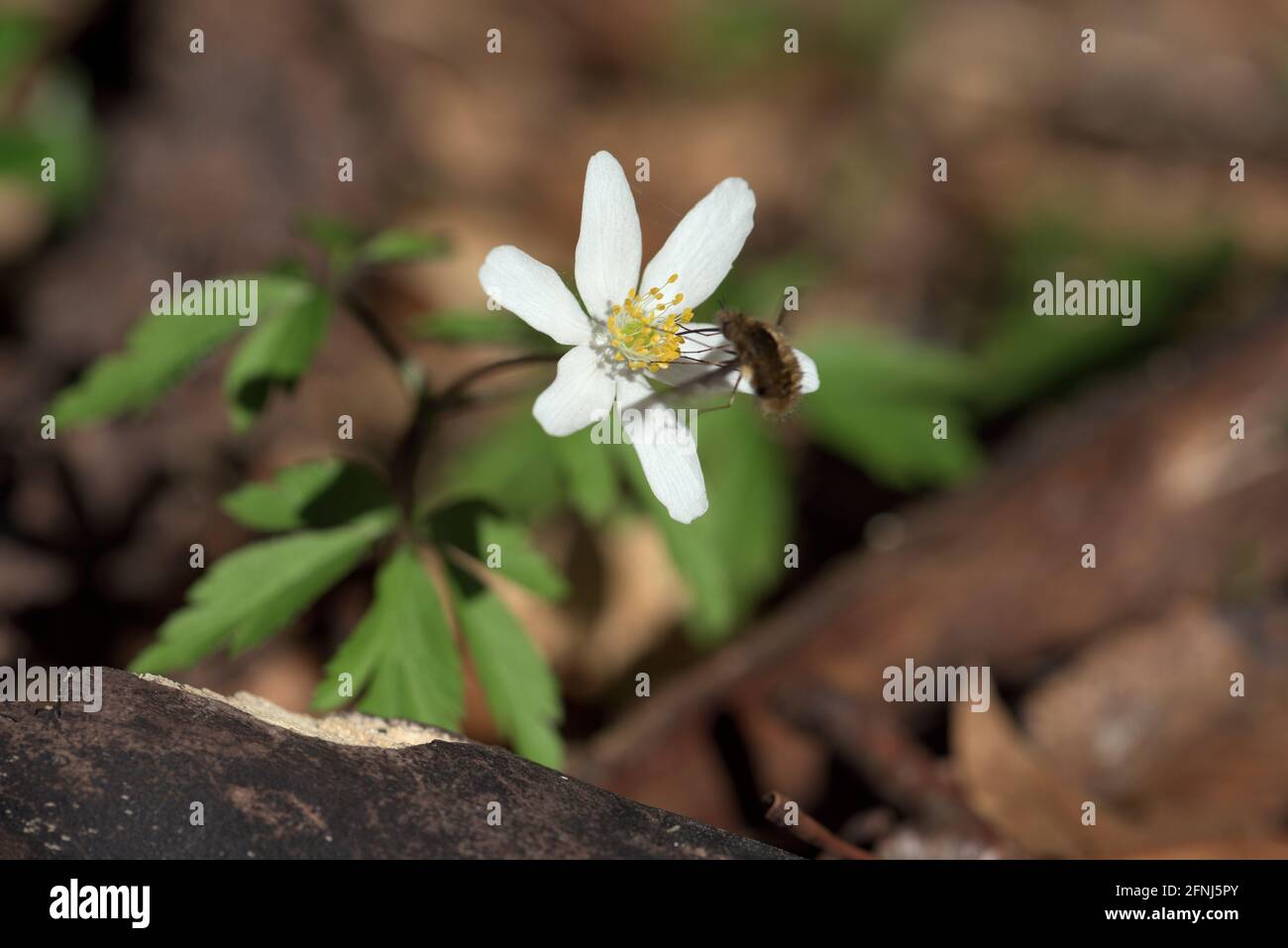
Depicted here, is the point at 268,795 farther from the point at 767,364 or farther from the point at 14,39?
the point at 14,39

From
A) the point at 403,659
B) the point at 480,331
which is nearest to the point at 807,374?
the point at 480,331

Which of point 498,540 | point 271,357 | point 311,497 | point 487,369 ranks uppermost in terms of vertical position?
point 271,357

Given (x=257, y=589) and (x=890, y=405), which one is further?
(x=890, y=405)

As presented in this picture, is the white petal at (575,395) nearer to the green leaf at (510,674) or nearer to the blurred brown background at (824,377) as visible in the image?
the green leaf at (510,674)

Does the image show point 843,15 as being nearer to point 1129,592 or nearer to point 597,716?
point 1129,592

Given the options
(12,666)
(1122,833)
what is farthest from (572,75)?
(1122,833)

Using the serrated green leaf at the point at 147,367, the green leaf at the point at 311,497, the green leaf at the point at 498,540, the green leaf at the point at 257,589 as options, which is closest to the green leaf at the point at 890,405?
the green leaf at the point at 498,540
